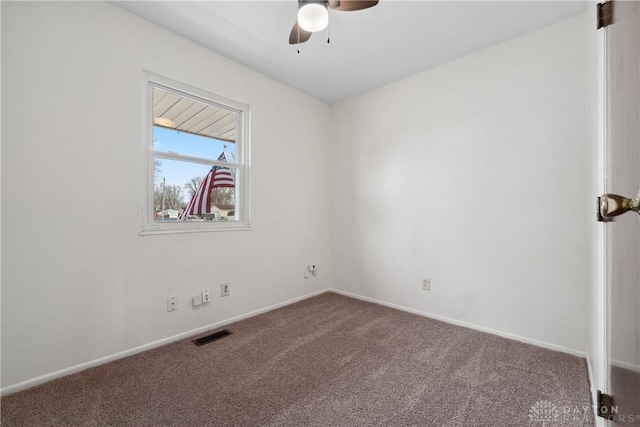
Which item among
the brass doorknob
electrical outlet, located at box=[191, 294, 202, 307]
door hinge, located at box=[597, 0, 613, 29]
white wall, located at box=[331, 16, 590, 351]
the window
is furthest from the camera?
electrical outlet, located at box=[191, 294, 202, 307]

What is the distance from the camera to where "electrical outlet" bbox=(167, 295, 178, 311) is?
2.29 meters

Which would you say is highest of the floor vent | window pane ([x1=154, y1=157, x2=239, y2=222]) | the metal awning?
the metal awning

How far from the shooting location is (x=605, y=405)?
1169 mm

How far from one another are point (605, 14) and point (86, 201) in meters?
2.92

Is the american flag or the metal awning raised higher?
the metal awning

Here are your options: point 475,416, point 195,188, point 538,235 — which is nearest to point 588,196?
point 538,235

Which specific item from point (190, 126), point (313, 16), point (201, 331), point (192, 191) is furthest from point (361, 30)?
point (201, 331)

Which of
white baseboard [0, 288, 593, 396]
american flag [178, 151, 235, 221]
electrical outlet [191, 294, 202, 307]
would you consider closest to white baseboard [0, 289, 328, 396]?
white baseboard [0, 288, 593, 396]

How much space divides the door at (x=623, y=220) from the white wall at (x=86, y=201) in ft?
8.50

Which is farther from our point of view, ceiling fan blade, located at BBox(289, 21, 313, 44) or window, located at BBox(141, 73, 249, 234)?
window, located at BBox(141, 73, 249, 234)

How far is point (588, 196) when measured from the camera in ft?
6.29

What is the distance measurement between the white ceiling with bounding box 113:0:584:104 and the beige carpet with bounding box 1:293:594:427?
2552mm

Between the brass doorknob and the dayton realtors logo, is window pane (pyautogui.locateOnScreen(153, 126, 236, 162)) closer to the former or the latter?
the brass doorknob

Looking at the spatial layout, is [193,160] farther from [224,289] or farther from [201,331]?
[201,331]
